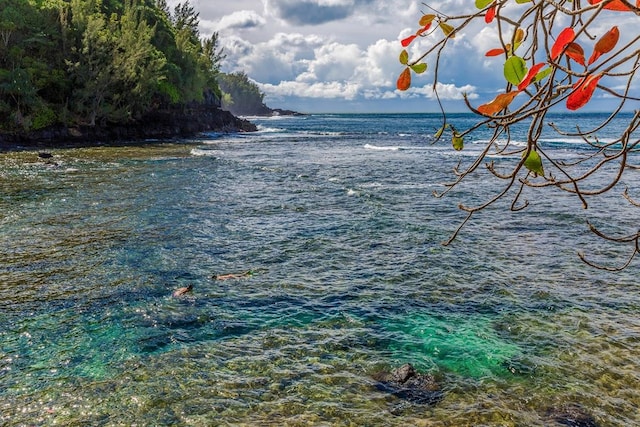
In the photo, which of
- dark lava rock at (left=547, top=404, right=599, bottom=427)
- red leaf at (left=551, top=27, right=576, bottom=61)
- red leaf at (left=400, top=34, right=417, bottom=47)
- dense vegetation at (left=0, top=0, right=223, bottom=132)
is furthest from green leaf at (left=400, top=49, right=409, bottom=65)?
dense vegetation at (left=0, top=0, right=223, bottom=132)

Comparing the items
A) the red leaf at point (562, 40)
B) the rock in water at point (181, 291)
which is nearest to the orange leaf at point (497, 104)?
the red leaf at point (562, 40)

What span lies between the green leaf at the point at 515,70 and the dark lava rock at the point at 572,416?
22.6 feet

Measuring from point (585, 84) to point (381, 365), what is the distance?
7491mm

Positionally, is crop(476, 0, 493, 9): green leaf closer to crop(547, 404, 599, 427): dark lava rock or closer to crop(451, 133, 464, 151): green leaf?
crop(451, 133, 464, 151): green leaf

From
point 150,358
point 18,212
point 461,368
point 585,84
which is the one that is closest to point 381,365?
point 461,368

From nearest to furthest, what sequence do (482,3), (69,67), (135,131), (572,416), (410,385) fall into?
1. (482,3)
2. (572,416)
3. (410,385)
4. (69,67)
5. (135,131)

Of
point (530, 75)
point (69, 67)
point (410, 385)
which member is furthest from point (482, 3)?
point (69, 67)

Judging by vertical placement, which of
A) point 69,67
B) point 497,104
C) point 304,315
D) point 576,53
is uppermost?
point 69,67

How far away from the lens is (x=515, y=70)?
2.07 meters

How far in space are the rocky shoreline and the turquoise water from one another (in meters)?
27.7

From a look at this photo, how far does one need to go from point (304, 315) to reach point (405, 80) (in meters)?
8.45

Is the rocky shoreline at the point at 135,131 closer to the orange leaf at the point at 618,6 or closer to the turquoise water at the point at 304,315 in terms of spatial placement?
the turquoise water at the point at 304,315

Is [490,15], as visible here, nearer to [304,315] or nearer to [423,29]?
[423,29]

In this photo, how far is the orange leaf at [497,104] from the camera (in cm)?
201
